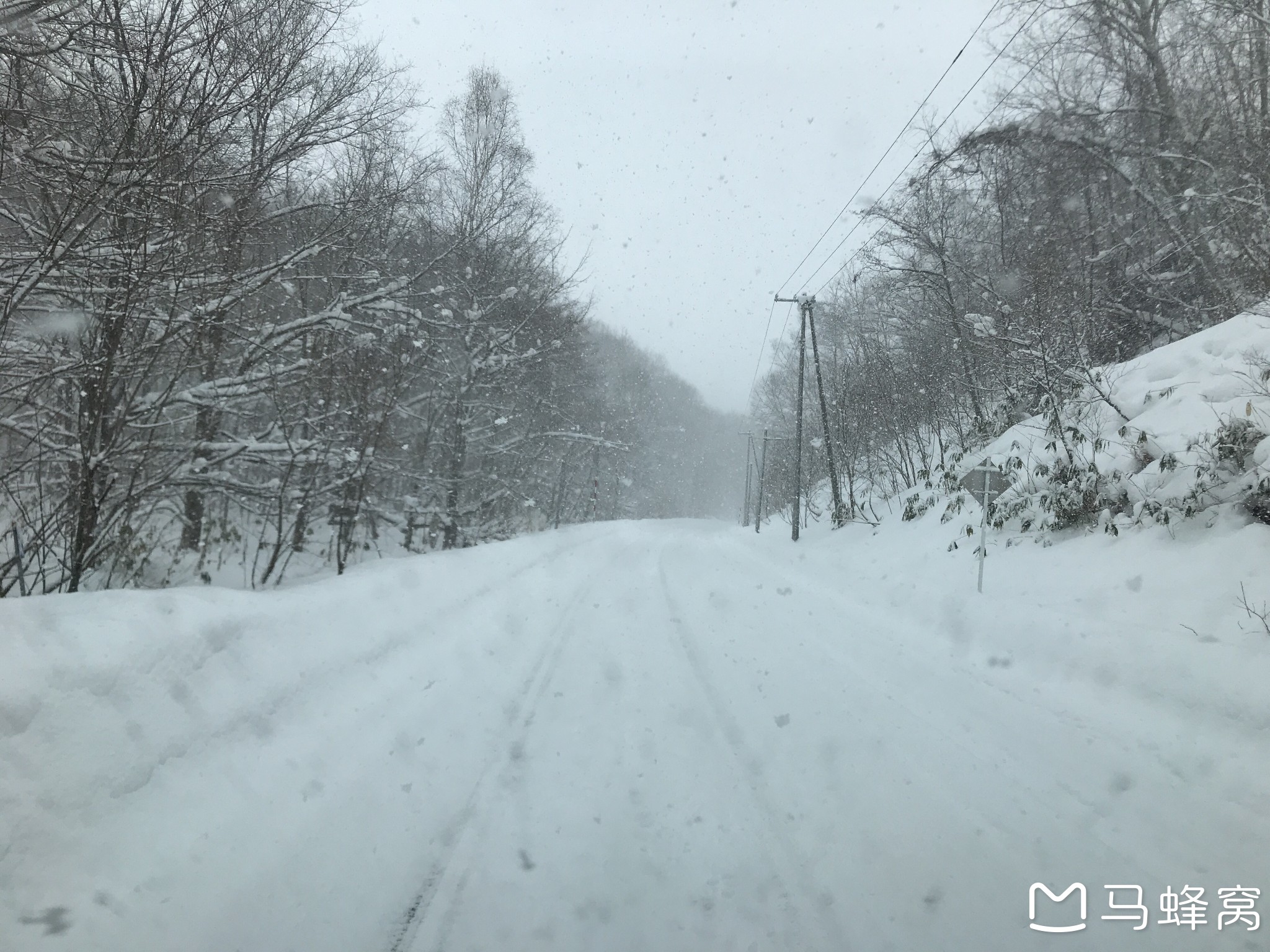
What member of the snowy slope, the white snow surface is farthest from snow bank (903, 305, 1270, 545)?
the white snow surface

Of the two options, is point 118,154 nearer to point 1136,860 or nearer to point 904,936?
point 904,936

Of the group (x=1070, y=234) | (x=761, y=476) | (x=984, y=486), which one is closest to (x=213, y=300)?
(x=984, y=486)

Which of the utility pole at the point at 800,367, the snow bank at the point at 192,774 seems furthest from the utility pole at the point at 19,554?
the utility pole at the point at 800,367

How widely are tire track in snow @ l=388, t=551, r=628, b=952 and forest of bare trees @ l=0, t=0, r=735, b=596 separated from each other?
4047mm

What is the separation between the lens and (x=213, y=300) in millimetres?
7617

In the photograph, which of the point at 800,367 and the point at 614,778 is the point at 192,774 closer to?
the point at 614,778

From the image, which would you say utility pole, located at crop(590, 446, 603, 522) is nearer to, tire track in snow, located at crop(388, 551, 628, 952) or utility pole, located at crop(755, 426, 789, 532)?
utility pole, located at crop(755, 426, 789, 532)

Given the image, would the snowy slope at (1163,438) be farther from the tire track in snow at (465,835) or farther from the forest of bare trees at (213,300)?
the forest of bare trees at (213,300)

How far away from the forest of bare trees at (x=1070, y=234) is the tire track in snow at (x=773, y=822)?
6736 millimetres

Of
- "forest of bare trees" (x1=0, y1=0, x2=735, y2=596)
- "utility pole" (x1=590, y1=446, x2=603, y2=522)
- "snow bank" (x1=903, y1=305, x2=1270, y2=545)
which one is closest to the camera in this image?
"forest of bare trees" (x1=0, y1=0, x2=735, y2=596)

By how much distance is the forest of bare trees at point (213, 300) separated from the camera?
4.76 meters

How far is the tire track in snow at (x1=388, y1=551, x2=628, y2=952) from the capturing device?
2588 millimetres

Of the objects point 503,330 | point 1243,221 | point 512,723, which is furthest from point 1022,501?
point 503,330

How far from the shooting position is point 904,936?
260cm
